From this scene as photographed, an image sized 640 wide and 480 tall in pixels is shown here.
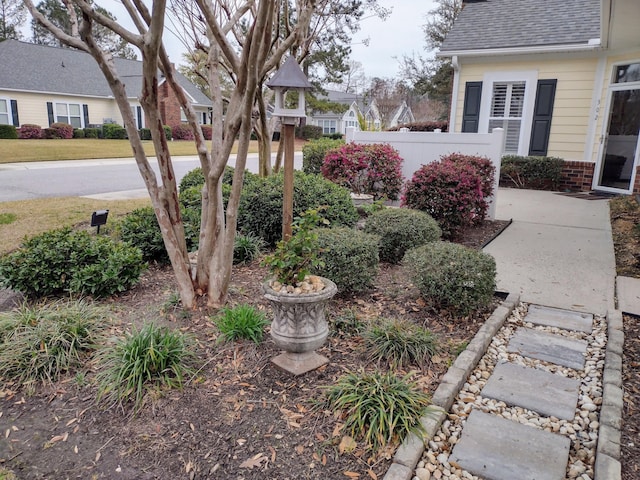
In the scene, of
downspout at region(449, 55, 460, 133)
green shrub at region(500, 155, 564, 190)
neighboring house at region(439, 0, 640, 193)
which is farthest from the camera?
downspout at region(449, 55, 460, 133)

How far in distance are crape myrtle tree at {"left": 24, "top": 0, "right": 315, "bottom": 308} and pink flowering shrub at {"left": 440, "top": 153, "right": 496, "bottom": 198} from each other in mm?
3435

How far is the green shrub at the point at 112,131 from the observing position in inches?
1016

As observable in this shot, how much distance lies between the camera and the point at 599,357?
3.06 m

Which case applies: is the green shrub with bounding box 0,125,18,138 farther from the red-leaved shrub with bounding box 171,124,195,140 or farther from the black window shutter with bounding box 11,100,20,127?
the red-leaved shrub with bounding box 171,124,195,140

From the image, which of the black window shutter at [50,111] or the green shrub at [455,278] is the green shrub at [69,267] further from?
the black window shutter at [50,111]

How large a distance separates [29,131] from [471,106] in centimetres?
2197

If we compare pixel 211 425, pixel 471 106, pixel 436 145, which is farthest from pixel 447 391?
pixel 471 106

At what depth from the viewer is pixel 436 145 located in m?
7.39

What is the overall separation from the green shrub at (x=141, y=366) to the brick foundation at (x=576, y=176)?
981 centimetres

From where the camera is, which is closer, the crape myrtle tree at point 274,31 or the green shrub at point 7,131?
the crape myrtle tree at point 274,31

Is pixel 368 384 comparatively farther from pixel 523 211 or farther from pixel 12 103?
pixel 12 103

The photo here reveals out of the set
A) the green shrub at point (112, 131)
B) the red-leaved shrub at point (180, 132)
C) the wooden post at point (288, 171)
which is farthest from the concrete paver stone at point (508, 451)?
the red-leaved shrub at point (180, 132)

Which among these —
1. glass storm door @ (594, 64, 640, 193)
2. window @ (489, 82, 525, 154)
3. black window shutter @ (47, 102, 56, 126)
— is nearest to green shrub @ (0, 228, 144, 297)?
glass storm door @ (594, 64, 640, 193)

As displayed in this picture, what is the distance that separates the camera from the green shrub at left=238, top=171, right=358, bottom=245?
5.35 metres
